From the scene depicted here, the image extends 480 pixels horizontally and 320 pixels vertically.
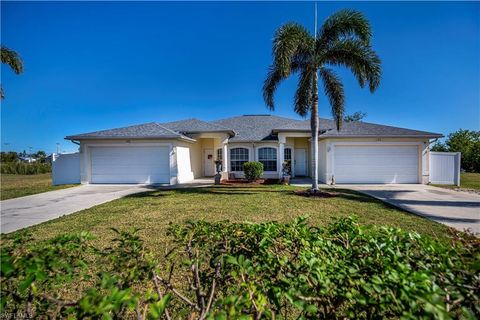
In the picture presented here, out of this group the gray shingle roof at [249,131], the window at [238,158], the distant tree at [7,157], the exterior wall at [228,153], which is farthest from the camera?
the distant tree at [7,157]

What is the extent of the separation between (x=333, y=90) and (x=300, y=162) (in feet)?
29.1

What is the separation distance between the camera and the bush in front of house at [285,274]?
1163 mm

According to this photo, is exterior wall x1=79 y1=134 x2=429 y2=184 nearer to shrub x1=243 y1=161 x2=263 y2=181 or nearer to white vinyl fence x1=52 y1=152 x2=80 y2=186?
white vinyl fence x1=52 y1=152 x2=80 y2=186

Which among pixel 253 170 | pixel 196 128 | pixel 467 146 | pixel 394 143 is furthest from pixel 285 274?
pixel 467 146

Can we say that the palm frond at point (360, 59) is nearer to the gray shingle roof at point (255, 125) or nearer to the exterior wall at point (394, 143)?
the exterior wall at point (394, 143)

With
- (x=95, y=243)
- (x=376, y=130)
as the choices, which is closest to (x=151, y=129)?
(x=95, y=243)

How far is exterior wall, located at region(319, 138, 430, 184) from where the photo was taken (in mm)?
14078

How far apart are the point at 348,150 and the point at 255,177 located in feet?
21.5

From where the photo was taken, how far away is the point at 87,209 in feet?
26.8

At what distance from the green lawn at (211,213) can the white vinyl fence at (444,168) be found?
27.7ft

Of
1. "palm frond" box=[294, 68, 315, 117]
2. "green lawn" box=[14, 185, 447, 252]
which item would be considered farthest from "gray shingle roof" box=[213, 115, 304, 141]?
"green lawn" box=[14, 185, 447, 252]

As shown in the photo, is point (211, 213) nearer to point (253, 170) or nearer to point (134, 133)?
point (253, 170)

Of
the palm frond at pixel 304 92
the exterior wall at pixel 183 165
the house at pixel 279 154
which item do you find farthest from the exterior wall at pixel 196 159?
the palm frond at pixel 304 92

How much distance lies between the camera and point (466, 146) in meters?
24.5
